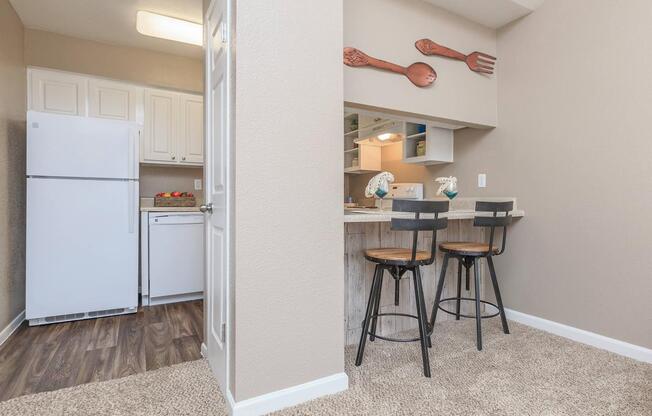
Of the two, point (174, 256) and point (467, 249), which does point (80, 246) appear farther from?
point (467, 249)

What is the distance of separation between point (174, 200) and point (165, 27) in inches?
63.7

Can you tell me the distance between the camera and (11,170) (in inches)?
99.1

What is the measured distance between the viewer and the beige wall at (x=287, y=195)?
1.42m

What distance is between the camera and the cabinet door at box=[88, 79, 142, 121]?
3.22m

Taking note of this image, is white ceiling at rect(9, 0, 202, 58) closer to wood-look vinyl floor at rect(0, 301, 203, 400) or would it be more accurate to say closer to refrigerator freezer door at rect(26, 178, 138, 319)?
refrigerator freezer door at rect(26, 178, 138, 319)

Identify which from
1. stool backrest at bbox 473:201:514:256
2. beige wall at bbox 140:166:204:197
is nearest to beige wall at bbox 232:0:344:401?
stool backrest at bbox 473:201:514:256

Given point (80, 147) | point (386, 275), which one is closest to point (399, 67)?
point (386, 275)

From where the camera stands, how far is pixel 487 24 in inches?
105

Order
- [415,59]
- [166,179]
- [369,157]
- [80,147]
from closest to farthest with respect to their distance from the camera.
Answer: [415,59]
[80,147]
[166,179]
[369,157]

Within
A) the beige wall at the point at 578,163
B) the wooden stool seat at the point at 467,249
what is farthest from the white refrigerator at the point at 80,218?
the beige wall at the point at 578,163

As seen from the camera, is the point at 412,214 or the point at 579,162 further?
the point at 579,162

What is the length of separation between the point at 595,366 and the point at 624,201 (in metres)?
1.00

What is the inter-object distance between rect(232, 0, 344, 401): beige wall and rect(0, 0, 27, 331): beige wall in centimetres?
214

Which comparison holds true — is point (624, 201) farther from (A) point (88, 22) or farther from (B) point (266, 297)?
(A) point (88, 22)
